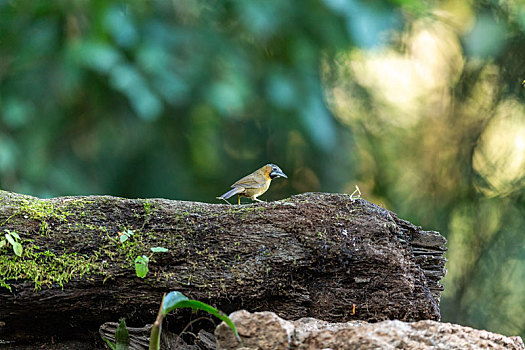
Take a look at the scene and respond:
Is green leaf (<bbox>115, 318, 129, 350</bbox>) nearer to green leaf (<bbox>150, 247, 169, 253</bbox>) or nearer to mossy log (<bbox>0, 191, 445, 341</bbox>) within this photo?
mossy log (<bbox>0, 191, 445, 341</bbox>)

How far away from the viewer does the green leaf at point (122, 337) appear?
1.80 m

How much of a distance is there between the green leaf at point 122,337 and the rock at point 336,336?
38cm

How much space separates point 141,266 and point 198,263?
19 cm

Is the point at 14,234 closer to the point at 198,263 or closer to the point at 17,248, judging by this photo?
the point at 17,248

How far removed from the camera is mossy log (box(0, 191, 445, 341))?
5.96 feet

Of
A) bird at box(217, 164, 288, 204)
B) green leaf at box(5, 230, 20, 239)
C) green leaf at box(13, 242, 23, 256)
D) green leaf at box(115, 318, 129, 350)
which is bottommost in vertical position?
green leaf at box(115, 318, 129, 350)

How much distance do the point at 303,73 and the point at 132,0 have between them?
1624 millimetres

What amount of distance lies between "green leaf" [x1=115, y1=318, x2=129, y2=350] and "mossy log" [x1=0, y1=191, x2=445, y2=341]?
8cm

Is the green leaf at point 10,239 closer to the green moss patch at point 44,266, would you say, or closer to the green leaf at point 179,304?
the green moss patch at point 44,266

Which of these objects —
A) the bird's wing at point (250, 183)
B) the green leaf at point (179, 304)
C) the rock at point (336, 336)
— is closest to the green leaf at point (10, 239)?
the green leaf at point (179, 304)

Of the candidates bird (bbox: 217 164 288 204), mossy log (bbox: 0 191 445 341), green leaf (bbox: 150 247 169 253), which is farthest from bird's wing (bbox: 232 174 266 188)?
green leaf (bbox: 150 247 169 253)

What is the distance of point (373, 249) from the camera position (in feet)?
6.35

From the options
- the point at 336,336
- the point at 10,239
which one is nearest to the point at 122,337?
the point at 10,239

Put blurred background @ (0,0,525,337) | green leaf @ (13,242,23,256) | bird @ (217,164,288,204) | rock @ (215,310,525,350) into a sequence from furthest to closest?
blurred background @ (0,0,525,337) < bird @ (217,164,288,204) < green leaf @ (13,242,23,256) < rock @ (215,310,525,350)
